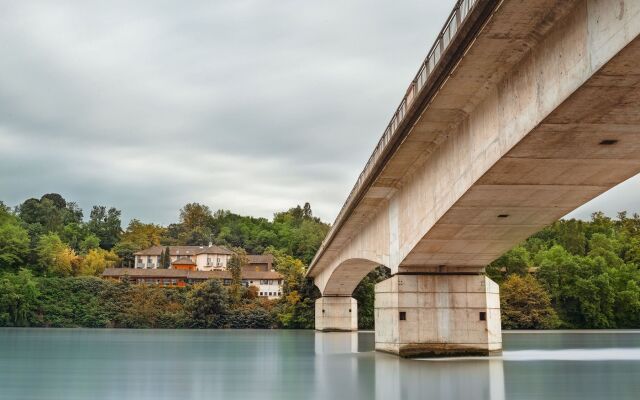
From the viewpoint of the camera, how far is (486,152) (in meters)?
19.5

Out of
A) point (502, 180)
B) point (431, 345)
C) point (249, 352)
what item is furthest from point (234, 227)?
point (502, 180)

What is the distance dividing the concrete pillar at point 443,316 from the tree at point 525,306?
51749mm

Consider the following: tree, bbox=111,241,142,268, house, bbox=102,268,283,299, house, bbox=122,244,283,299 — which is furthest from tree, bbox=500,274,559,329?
tree, bbox=111,241,142,268

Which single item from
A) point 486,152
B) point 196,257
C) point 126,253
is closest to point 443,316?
point 486,152

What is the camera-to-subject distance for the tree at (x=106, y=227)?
148 m

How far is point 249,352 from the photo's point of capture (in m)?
41.3

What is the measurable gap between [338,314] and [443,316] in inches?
1734

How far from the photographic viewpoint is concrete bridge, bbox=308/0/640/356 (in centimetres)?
1368

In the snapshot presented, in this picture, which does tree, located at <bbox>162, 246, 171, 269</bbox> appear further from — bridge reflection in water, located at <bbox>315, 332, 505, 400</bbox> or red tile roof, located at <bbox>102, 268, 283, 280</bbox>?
bridge reflection in water, located at <bbox>315, 332, 505, 400</bbox>

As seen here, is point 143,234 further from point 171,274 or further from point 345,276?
point 345,276

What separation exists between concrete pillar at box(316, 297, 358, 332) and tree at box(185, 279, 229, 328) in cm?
1832

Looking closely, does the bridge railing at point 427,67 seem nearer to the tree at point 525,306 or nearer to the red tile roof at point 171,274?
the tree at point 525,306

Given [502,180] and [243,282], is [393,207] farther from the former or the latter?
[243,282]

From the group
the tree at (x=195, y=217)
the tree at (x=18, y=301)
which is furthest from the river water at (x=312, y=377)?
the tree at (x=195, y=217)
